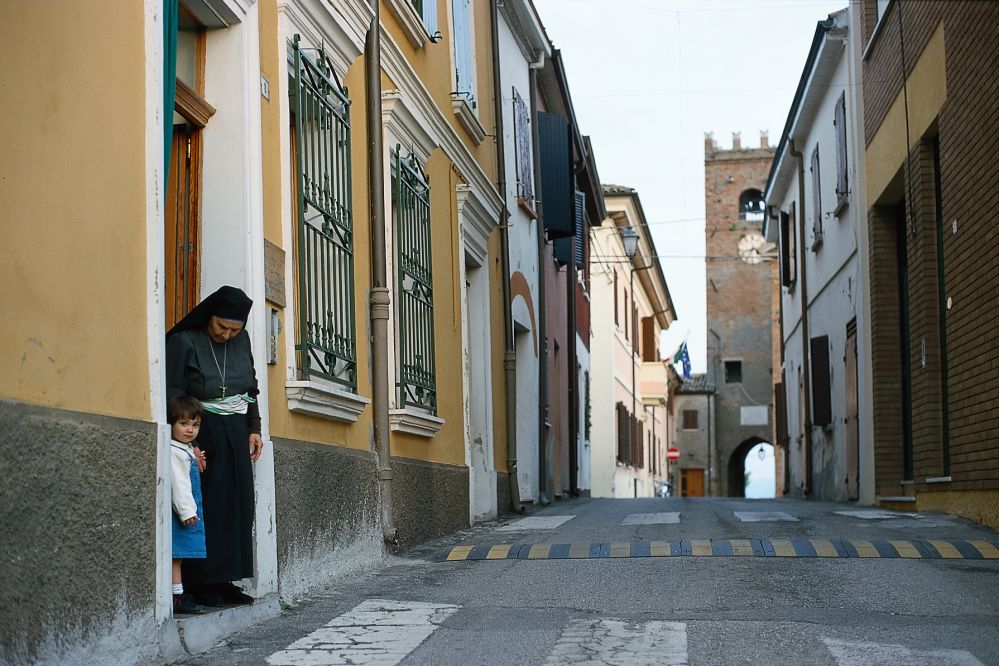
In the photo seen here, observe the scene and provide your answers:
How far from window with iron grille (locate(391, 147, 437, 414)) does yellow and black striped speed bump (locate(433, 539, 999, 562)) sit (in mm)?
1340

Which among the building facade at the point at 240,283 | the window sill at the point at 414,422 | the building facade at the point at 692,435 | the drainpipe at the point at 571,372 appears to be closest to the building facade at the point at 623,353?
the drainpipe at the point at 571,372

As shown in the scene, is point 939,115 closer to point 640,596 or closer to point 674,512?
point 674,512

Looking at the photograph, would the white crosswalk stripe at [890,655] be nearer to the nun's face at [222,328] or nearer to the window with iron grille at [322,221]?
the nun's face at [222,328]

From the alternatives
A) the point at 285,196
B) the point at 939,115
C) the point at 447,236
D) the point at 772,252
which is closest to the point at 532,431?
the point at 447,236

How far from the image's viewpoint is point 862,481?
16453 millimetres

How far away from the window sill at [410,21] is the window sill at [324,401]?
3.25 meters

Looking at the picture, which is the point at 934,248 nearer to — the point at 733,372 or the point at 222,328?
the point at 222,328

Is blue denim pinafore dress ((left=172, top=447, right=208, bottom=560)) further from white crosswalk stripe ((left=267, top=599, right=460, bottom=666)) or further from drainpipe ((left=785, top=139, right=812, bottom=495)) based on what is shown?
drainpipe ((left=785, top=139, right=812, bottom=495))

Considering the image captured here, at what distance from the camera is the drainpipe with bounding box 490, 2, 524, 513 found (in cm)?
1477

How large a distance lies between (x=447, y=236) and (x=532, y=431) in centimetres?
581

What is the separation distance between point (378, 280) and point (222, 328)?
3.00 metres

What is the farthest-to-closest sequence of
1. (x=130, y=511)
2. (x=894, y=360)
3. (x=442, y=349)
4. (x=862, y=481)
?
1. (x=862, y=481)
2. (x=894, y=360)
3. (x=442, y=349)
4. (x=130, y=511)

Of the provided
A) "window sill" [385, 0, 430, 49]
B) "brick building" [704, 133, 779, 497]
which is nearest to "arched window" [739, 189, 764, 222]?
"brick building" [704, 133, 779, 497]

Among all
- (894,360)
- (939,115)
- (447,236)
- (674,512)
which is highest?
(939,115)
